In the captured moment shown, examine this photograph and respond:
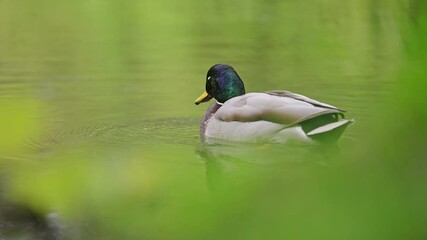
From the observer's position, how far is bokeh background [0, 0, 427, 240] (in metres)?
0.78

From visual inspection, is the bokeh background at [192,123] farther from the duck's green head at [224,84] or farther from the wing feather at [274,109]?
the duck's green head at [224,84]

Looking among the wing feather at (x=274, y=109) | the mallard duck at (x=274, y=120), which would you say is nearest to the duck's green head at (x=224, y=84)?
the mallard duck at (x=274, y=120)

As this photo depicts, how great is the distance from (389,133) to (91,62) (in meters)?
8.43

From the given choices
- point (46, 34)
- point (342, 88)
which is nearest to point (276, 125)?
point (342, 88)

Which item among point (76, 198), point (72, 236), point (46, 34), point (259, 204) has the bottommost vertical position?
point (46, 34)

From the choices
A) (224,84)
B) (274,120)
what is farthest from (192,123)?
(274,120)

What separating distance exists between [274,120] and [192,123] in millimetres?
1030

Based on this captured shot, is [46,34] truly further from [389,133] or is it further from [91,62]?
[389,133]

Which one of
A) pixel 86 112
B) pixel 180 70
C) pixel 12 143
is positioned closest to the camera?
pixel 12 143

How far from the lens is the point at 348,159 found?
86cm

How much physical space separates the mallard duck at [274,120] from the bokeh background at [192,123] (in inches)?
3.8

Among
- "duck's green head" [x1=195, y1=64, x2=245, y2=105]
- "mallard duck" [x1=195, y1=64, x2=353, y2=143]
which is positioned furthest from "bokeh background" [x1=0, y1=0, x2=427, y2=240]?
"duck's green head" [x1=195, y1=64, x2=245, y2=105]

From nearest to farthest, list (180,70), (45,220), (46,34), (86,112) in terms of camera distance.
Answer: (45,220), (86,112), (180,70), (46,34)

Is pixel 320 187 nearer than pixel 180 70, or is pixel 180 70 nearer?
pixel 320 187
